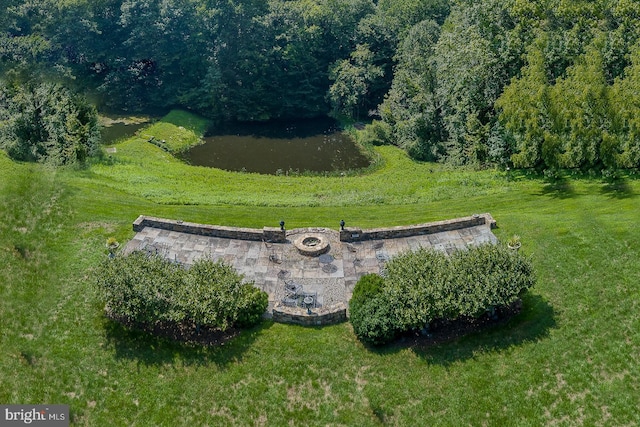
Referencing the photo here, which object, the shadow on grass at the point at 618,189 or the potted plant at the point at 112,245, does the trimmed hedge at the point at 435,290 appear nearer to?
the potted plant at the point at 112,245

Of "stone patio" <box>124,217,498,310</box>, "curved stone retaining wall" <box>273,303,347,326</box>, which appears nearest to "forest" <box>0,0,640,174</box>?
"stone patio" <box>124,217,498,310</box>

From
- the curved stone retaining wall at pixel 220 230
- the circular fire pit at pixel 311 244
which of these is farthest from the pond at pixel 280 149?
the circular fire pit at pixel 311 244

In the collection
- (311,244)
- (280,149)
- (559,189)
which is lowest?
(280,149)

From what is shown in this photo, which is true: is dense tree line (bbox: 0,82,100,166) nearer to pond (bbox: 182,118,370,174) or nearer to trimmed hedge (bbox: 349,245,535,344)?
pond (bbox: 182,118,370,174)

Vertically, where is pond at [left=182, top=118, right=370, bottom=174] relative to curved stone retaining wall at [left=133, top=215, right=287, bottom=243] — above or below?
below

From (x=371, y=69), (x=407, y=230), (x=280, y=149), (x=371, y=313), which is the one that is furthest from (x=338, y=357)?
(x=371, y=69)

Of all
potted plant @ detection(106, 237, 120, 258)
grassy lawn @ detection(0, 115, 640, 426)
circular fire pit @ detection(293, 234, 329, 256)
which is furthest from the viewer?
circular fire pit @ detection(293, 234, 329, 256)

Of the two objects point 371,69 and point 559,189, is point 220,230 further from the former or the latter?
point 371,69
